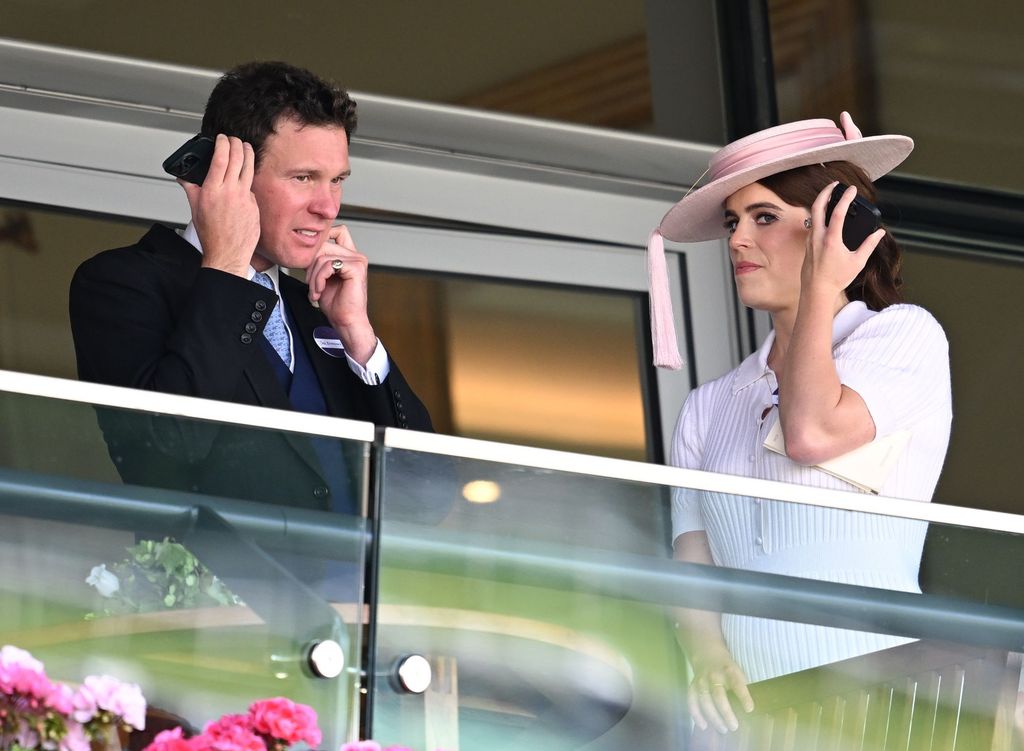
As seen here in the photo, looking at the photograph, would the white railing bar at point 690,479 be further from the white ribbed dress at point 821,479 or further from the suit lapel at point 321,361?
the suit lapel at point 321,361

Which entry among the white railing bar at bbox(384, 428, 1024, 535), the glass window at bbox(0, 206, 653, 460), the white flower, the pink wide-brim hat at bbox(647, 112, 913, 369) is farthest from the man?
the glass window at bbox(0, 206, 653, 460)

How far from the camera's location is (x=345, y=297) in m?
3.07

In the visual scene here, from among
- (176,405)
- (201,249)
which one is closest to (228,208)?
(201,249)

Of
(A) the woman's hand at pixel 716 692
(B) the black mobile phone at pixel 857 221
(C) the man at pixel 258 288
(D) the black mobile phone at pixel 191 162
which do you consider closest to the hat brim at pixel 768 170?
(B) the black mobile phone at pixel 857 221

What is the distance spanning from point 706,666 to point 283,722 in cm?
73

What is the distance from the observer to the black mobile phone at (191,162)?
306 cm

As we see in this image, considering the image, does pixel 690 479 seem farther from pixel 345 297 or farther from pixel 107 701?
pixel 107 701

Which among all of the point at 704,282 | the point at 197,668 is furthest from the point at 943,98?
the point at 197,668

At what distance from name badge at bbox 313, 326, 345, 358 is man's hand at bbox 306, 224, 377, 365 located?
0.03 meters

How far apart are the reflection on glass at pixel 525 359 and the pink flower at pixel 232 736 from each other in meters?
3.19

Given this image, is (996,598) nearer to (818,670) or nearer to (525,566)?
(818,670)

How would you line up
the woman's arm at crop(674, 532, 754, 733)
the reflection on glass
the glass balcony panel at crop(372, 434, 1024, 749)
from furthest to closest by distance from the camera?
1. the reflection on glass
2. the woman's arm at crop(674, 532, 754, 733)
3. the glass balcony panel at crop(372, 434, 1024, 749)

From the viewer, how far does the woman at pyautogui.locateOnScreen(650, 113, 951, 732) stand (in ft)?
8.37

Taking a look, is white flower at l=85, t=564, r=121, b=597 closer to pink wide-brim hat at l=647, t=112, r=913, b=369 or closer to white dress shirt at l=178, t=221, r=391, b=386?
white dress shirt at l=178, t=221, r=391, b=386
